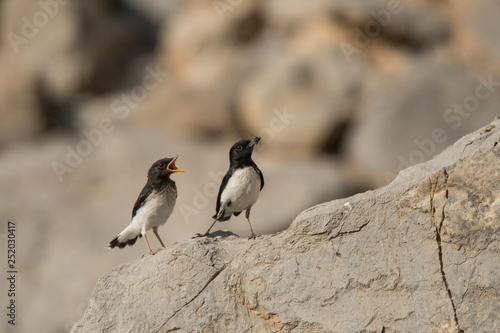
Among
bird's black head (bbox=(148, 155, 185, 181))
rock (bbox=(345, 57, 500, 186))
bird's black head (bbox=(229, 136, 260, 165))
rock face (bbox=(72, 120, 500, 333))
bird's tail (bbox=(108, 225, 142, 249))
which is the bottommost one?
rock face (bbox=(72, 120, 500, 333))

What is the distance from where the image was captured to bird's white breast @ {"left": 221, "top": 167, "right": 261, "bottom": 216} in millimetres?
9234

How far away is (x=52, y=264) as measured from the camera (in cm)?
1953

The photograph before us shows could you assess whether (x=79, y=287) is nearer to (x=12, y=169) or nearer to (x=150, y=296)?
(x=12, y=169)

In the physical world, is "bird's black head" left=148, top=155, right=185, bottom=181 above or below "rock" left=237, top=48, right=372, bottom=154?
below

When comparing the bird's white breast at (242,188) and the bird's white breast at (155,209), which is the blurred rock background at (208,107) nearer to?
the bird's white breast at (155,209)

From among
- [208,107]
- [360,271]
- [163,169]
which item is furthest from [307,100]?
[360,271]

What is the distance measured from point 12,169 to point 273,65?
906cm

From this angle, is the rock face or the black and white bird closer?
the rock face

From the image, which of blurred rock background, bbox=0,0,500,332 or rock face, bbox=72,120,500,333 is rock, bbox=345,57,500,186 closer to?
blurred rock background, bbox=0,0,500,332

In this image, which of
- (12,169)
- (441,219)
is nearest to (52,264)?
(12,169)

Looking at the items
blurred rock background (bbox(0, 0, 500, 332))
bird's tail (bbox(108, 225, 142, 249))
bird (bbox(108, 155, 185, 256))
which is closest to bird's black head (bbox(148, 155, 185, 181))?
bird (bbox(108, 155, 185, 256))

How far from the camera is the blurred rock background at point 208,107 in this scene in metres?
19.3

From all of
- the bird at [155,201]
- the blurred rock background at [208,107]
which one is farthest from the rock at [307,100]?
the bird at [155,201]

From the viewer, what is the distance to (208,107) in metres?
21.8
